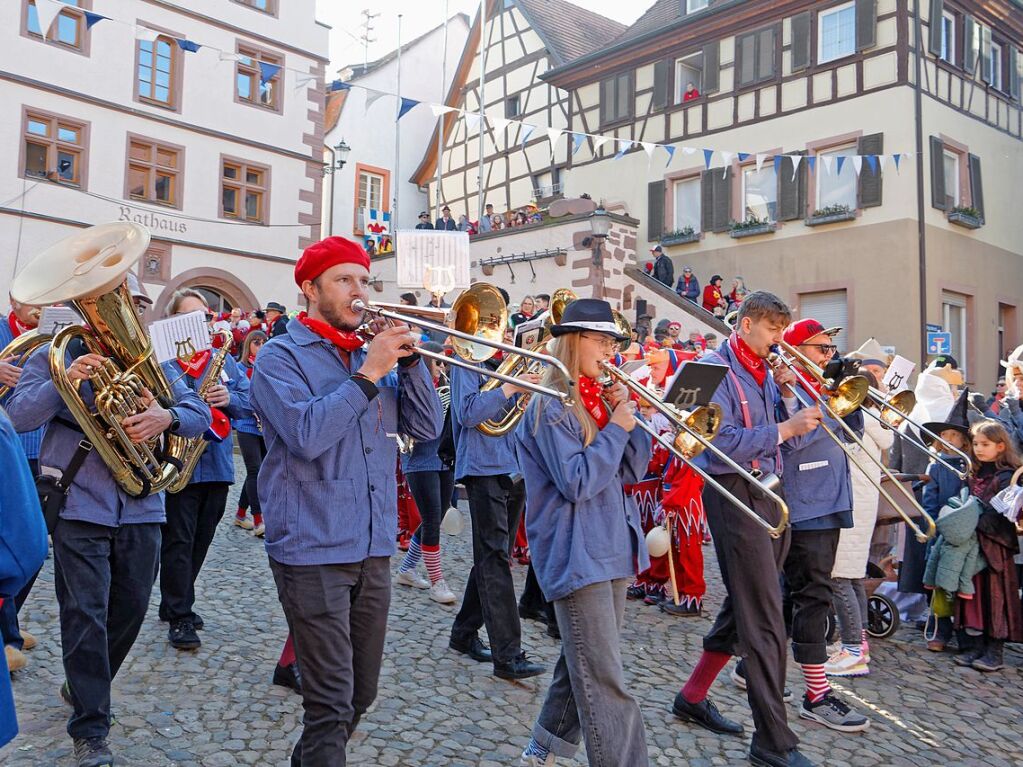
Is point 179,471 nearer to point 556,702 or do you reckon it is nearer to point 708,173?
point 556,702

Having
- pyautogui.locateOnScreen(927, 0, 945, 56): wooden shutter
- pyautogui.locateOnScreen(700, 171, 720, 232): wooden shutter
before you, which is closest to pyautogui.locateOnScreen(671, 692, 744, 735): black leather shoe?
pyautogui.locateOnScreen(700, 171, 720, 232): wooden shutter

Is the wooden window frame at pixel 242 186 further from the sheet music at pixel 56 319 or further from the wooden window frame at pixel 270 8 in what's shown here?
the sheet music at pixel 56 319

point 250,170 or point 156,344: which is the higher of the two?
point 250,170

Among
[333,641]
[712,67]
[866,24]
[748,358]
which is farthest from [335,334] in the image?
[712,67]

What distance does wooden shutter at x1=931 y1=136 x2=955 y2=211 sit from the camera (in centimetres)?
1916

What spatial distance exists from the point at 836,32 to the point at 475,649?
1845 cm

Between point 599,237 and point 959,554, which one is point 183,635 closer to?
point 959,554

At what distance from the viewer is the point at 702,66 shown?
22.1 metres

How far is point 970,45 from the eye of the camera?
2067cm

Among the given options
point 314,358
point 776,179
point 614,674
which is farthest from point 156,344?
point 776,179

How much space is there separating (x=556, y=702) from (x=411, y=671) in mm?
1569

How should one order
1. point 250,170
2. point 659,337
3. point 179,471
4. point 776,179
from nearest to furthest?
point 179,471 → point 659,337 → point 776,179 → point 250,170

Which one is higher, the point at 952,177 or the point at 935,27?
the point at 935,27

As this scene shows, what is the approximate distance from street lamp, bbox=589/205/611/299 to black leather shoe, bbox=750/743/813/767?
14.7 meters
